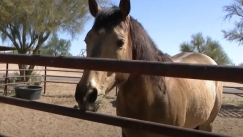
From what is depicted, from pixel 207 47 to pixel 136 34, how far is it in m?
33.5

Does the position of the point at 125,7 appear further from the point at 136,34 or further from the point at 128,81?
the point at 128,81

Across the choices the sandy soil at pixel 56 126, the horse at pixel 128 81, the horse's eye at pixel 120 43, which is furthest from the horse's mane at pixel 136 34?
the sandy soil at pixel 56 126

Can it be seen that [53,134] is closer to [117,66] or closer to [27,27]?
[117,66]

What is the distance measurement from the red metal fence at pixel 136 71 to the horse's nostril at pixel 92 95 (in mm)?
91

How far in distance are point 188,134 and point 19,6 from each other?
13.5 metres

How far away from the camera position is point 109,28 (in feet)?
7.52

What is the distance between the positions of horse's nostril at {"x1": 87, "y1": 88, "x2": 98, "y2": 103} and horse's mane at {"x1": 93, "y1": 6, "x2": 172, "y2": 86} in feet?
1.93

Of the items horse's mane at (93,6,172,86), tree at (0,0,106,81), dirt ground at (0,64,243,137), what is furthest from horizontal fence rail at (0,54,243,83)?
tree at (0,0,106,81)

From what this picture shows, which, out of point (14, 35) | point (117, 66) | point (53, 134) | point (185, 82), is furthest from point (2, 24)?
point (117, 66)

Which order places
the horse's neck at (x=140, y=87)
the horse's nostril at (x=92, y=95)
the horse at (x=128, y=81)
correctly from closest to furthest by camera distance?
the horse's nostril at (x=92, y=95)
the horse at (x=128, y=81)
the horse's neck at (x=140, y=87)

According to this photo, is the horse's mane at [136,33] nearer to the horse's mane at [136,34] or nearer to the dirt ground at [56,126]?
the horse's mane at [136,34]

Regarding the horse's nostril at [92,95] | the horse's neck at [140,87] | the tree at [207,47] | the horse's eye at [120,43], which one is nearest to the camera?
the horse's nostril at [92,95]

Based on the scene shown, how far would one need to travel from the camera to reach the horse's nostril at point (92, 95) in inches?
73.3

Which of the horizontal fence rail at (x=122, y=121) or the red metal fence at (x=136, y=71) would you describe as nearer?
the red metal fence at (x=136, y=71)
